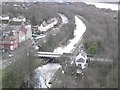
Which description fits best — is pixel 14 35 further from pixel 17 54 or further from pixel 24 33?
pixel 17 54

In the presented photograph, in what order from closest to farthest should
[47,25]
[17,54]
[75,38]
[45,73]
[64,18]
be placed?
1. [45,73]
2. [17,54]
3. [75,38]
4. [47,25]
5. [64,18]

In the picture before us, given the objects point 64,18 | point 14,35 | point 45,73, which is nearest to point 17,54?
point 45,73

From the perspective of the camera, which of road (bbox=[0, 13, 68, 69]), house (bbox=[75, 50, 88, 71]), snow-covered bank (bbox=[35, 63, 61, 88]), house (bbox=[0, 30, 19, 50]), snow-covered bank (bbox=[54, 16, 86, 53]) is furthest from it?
snow-covered bank (bbox=[54, 16, 86, 53])

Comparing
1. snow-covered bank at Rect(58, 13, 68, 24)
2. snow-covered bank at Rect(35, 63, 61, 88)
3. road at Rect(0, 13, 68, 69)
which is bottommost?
snow-covered bank at Rect(35, 63, 61, 88)

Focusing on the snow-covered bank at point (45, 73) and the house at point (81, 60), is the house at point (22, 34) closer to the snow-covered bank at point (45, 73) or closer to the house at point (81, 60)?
the snow-covered bank at point (45, 73)

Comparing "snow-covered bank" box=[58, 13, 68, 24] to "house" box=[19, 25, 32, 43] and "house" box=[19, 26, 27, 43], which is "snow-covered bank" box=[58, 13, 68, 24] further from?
"house" box=[19, 26, 27, 43]

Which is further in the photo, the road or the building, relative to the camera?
the building

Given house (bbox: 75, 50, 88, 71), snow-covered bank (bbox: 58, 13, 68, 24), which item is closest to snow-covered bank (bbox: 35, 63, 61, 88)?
house (bbox: 75, 50, 88, 71)

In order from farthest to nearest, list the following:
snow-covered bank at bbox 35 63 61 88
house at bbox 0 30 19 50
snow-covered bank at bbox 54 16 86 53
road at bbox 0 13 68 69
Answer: snow-covered bank at bbox 54 16 86 53 → house at bbox 0 30 19 50 → road at bbox 0 13 68 69 → snow-covered bank at bbox 35 63 61 88

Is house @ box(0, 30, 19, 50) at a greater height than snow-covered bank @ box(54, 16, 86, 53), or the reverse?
house @ box(0, 30, 19, 50)
